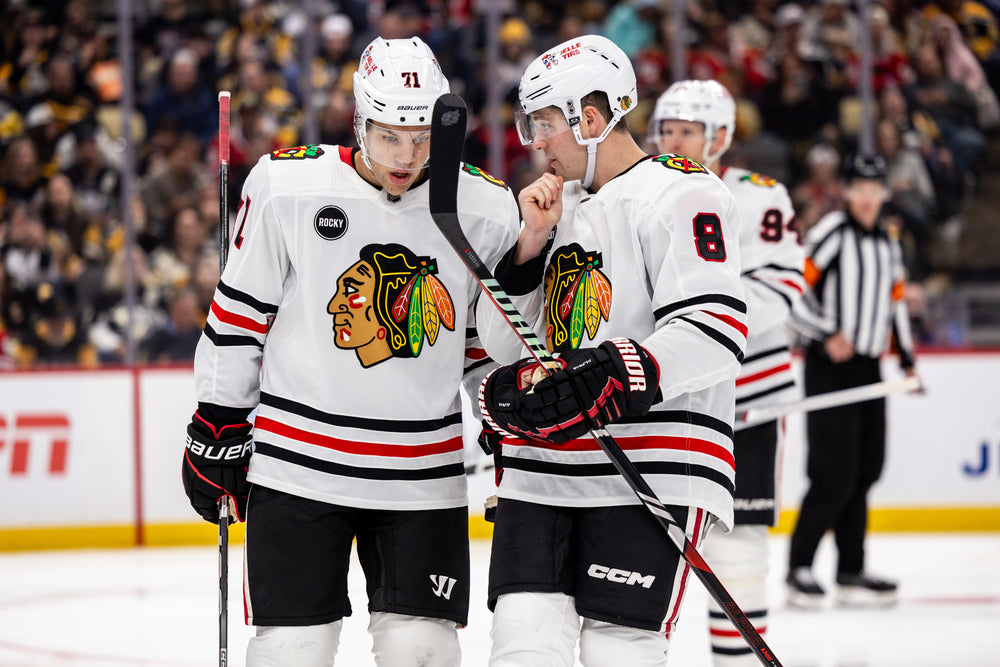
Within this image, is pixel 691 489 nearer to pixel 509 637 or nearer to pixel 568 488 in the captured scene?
pixel 568 488

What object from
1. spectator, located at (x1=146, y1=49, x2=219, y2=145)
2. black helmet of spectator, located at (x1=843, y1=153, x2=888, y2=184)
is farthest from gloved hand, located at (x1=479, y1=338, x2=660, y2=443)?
spectator, located at (x1=146, y1=49, x2=219, y2=145)

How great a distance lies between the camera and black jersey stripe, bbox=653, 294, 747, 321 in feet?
6.77

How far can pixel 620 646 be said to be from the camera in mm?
2080

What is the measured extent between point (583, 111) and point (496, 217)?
26cm

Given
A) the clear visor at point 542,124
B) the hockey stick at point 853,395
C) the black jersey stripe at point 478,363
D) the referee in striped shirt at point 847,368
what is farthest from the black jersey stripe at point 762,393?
the referee in striped shirt at point 847,368

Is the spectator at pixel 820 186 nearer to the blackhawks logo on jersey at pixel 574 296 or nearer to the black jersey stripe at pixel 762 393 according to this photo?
the black jersey stripe at pixel 762 393

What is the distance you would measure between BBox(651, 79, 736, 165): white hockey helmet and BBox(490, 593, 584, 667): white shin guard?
1606 mm

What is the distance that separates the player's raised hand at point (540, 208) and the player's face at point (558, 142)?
0.15 feet

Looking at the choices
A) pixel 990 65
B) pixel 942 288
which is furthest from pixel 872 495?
pixel 990 65

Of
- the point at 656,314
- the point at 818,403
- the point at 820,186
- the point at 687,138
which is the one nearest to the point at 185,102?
the point at 820,186

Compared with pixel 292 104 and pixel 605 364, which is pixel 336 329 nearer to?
pixel 605 364

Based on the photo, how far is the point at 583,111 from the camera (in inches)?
86.6

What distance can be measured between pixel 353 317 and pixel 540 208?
371 mm

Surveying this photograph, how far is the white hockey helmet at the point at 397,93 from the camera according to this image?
2209mm
